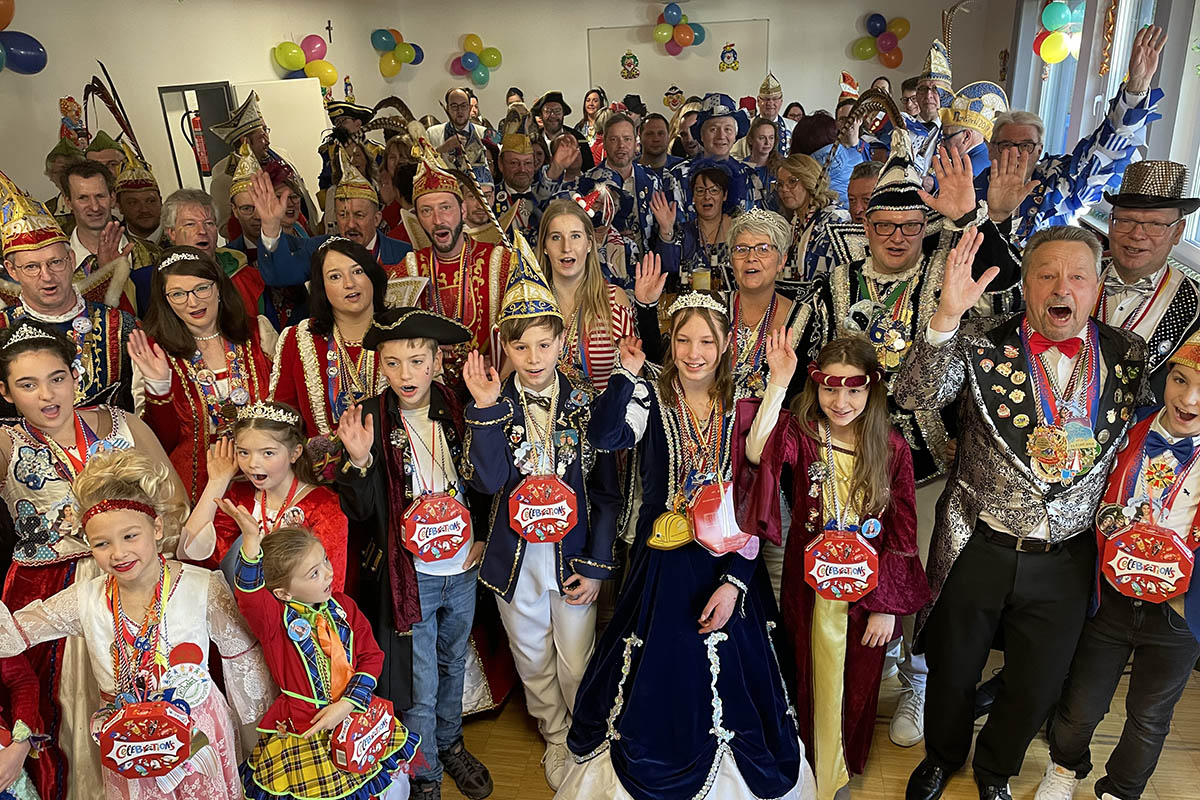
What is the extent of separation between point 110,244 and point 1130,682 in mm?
4262

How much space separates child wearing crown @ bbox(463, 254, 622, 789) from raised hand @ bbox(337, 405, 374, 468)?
0.97 ft

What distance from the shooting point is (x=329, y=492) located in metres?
2.69

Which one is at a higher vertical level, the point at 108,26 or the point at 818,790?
the point at 108,26

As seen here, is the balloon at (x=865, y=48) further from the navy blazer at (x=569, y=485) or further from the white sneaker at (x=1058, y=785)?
the white sneaker at (x=1058, y=785)

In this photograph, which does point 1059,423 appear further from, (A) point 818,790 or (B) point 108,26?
(B) point 108,26

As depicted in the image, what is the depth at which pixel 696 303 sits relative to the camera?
257cm

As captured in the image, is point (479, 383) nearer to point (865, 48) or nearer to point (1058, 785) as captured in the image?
point (1058, 785)

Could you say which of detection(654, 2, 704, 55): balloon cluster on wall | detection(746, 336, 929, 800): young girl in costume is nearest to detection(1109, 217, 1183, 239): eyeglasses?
detection(746, 336, 929, 800): young girl in costume

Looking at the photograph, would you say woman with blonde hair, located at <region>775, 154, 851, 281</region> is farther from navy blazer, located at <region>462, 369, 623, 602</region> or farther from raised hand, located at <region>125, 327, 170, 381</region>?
raised hand, located at <region>125, 327, 170, 381</region>

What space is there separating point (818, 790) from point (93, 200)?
3.81 metres

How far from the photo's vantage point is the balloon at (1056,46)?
7402 mm

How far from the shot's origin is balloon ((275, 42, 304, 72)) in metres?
9.77

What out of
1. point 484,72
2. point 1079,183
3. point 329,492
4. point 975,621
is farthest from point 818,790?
point 484,72

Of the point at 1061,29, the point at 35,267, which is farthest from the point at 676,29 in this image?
the point at 35,267
